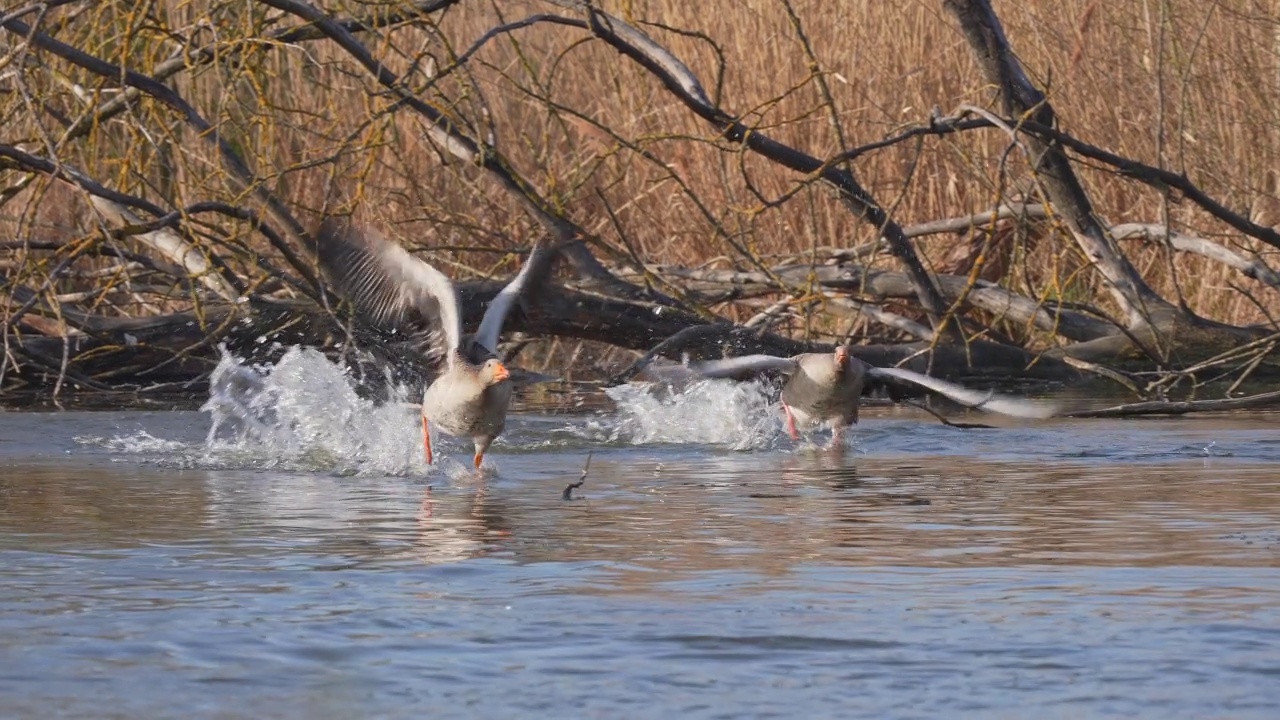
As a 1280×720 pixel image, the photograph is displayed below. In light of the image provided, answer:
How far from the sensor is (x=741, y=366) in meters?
8.61

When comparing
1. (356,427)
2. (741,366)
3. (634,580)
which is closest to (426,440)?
(356,427)

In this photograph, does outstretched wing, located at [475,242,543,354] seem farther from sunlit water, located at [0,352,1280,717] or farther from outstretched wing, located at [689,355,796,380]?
outstretched wing, located at [689,355,796,380]

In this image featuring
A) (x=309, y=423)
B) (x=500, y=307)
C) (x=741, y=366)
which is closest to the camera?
(x=500, y=307)

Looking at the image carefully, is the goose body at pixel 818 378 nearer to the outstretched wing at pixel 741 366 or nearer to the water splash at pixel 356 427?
the outstretched wing at pixel 741 366

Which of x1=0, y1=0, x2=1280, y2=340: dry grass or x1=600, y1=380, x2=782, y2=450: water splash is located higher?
x1=0, y1=0, x2=1280, y2=340: dry grass

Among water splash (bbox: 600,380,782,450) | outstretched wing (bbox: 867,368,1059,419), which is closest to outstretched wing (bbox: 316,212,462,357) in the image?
water splash (bbox: 600,380,782,450)

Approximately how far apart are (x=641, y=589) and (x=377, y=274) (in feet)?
12.2

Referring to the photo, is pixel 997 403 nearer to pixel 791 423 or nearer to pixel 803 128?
pixel 791 423

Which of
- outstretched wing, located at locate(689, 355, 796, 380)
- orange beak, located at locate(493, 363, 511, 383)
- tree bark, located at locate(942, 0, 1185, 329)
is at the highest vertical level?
tree bark, located at locate(942, 0, 1185, 329)

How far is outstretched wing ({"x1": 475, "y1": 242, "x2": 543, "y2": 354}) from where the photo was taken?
7648 mm

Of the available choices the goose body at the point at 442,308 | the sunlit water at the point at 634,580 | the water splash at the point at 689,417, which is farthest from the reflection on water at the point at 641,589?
the water splash at the point at 689,417

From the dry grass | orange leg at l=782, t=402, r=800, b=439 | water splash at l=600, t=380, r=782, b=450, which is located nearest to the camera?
water splash at l=600, t=380, r=782, b=450

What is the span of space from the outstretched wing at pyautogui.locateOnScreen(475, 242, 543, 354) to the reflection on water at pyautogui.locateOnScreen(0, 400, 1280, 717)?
663mm

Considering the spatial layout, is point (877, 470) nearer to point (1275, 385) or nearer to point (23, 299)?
point (1275, 385)
